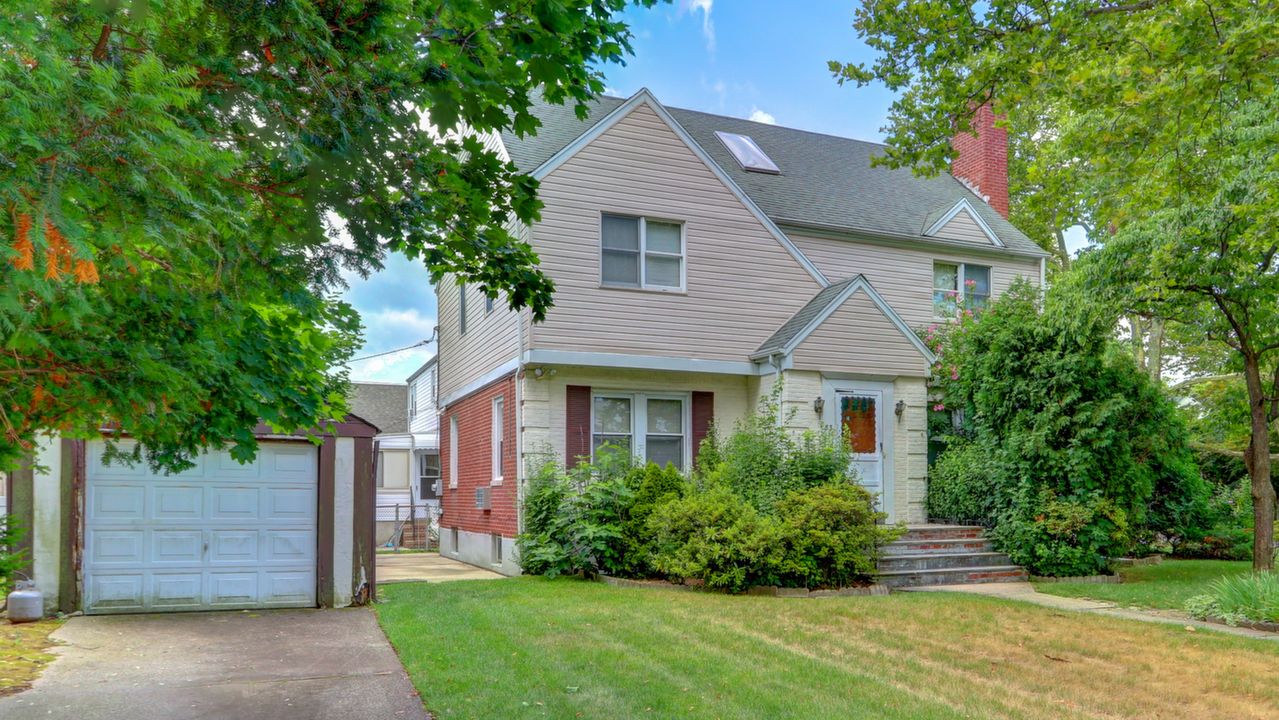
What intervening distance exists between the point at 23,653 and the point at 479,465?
895cm

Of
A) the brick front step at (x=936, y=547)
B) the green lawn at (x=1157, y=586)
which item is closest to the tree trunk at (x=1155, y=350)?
the green lawn at (x=1157, y=586)

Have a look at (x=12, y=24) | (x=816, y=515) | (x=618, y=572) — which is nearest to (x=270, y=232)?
(x=12, y=24)

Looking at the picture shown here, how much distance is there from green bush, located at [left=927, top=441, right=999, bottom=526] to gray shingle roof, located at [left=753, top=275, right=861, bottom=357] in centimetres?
318

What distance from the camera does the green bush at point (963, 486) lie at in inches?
523

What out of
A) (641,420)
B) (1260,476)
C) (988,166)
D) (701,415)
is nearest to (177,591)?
(641,420)

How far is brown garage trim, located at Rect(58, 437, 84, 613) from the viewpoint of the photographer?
972 centimetres

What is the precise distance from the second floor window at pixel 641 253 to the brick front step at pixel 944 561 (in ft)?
17.5

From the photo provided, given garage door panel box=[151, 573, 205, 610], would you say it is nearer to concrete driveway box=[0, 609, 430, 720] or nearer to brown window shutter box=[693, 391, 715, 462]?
concrete driveway box=[0, 609, 430, 720]

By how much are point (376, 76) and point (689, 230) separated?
11.0 m

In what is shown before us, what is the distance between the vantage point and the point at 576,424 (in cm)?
1372

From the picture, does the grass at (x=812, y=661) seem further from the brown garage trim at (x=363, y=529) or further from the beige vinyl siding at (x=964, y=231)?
the beige vinyl siding at (x=964, y=231)

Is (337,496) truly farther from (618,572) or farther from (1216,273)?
(1216,273)

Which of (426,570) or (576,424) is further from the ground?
(576,424)

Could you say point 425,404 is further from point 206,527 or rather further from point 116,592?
point 116,592
